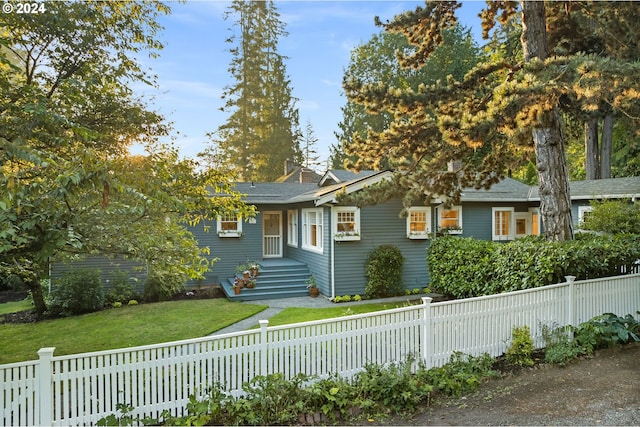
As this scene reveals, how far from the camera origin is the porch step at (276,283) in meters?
11.7

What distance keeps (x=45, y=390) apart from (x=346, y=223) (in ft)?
29.8

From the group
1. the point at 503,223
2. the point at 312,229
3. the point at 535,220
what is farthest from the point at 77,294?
the point at 535,220

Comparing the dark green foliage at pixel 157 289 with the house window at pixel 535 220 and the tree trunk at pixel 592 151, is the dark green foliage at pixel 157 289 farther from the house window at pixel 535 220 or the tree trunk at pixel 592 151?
the tree trunk at pixel 592 151

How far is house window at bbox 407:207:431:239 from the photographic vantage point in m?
12.5

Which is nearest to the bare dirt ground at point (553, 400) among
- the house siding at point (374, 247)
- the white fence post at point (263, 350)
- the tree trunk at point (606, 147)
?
the white fence post at point (263, 350)

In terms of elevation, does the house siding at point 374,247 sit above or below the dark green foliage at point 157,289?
above

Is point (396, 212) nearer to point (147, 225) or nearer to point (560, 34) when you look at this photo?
point (560, 34)

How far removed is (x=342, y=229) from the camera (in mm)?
11961

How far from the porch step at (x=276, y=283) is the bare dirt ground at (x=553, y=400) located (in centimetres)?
775

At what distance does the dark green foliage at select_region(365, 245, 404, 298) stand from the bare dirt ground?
20.8 feet

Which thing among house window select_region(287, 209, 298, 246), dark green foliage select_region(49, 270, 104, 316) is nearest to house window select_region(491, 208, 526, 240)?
house window select_region(287, 209, 298, 246)

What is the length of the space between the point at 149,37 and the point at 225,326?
6.24 metres

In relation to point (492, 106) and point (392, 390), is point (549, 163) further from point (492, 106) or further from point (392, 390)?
point (392, 390)

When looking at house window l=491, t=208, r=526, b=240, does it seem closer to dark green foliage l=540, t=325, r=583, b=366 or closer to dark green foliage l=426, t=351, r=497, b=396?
dark green foliage l=540, t=325, r=583, b=366
